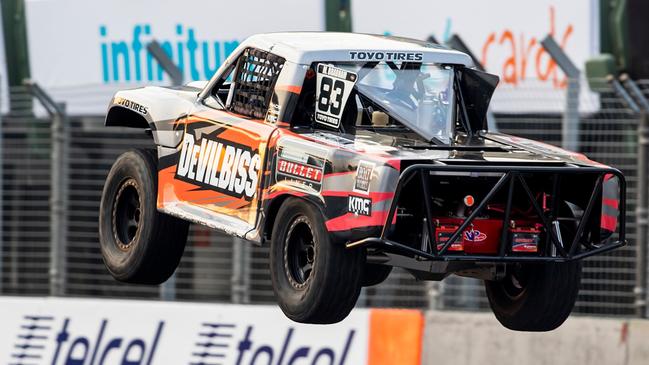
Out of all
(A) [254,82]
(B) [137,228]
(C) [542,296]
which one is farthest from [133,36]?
(C) [542,296]

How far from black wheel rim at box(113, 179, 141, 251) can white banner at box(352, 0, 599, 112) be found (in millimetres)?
A: 6031

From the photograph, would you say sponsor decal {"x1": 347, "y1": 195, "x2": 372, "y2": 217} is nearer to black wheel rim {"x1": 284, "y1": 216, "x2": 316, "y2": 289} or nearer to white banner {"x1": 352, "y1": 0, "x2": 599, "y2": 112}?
black wheel rim {"x1": 284, "y1": 216, "x2": 316, "y2": 289}

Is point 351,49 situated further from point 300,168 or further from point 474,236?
point 474,236

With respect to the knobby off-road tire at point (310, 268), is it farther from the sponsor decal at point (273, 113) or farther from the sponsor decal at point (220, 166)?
the sponsor decal at point (273, 113)

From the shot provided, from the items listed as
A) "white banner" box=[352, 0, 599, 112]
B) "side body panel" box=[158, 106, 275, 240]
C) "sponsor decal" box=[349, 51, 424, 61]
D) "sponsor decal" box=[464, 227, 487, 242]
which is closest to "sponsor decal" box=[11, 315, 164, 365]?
"white banner" box=[352, 0, 599, 112]

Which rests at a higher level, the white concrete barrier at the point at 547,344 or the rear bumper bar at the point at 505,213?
the rear bumper bar at the point at 505,213

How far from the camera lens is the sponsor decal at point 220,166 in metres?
9.76

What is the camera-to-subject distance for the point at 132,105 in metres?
11.2

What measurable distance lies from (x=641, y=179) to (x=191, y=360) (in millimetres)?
4135

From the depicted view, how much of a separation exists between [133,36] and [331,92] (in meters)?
9.47

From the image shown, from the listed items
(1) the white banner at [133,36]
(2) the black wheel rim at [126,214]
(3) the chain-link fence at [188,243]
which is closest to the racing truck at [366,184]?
(2) the black wheel rim at [126,214]

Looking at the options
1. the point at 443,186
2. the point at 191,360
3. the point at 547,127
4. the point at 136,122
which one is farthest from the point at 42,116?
the point at 443,186

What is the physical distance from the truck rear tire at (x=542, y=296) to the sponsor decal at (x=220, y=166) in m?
1.60

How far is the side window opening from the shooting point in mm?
9953
